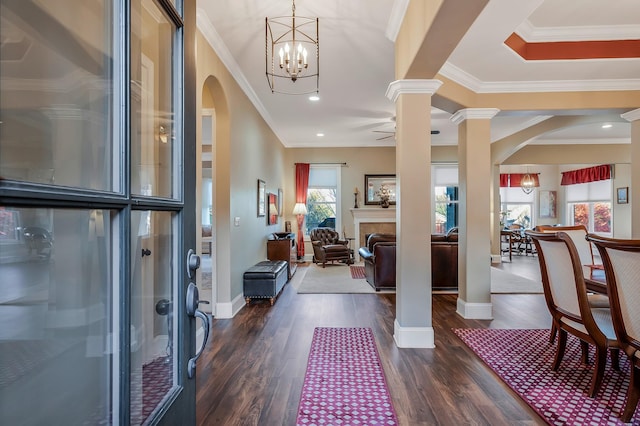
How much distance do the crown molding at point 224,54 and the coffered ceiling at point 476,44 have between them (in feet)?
0.04

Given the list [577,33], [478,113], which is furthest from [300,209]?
[577,33]

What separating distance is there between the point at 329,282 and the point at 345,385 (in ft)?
11.5

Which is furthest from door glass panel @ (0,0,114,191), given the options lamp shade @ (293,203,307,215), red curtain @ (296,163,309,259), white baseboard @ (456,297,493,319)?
red curtain @ (296,163,309,259)

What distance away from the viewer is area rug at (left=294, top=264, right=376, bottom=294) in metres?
5.23

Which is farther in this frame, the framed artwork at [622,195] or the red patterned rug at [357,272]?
the framed artwork at [622,195]

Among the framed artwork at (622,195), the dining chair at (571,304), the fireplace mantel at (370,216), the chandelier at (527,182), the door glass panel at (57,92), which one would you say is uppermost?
the chandelier at (527,182)

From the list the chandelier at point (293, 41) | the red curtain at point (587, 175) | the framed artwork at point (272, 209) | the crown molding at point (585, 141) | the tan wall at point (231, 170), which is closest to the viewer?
the chandelier at point (293, 41)

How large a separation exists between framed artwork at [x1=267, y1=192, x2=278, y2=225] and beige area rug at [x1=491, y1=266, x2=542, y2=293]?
13.3 ft

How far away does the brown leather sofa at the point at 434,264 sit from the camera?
5164 millimetres

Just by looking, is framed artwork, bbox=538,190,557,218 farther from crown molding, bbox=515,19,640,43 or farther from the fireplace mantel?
crown molding, bbox=515,19,640,43

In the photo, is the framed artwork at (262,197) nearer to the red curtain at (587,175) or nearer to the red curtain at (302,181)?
the red curtain at (302,181)

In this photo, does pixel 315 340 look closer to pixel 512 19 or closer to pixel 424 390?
pixel 424 390

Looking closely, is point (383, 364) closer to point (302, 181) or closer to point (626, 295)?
point (626, 295)

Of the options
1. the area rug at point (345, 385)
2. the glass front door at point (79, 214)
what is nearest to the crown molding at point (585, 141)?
the area rug at point (345, 385)
